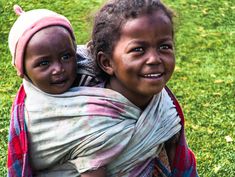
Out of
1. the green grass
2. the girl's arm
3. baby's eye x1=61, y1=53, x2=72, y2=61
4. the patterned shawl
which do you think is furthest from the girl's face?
the patterned shawl

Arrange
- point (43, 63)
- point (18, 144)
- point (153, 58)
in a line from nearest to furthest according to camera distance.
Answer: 1. point (153, 58)
2. point (43, 63)
3. point (18, 144)

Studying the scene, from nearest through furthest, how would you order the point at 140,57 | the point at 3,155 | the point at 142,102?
the point at 140,57 → the point at 142,102 → the point at 3,155

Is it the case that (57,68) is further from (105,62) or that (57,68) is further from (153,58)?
(153,58)

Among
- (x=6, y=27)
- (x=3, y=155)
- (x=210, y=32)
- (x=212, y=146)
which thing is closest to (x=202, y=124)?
(x=212, y=146)

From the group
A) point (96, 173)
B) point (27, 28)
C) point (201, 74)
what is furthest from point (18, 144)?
point (201, 74)

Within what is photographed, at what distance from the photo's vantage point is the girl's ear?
2.45 metres

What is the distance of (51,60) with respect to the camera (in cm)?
243

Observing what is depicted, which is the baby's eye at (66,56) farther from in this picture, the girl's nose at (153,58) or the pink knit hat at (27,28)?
the girl's nose at (153,58)

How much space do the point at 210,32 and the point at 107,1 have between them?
17.3 feet

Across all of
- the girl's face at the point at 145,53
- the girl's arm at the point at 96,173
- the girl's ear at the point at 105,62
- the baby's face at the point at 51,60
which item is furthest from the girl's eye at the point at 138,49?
the girl's arm at the point at 96,173

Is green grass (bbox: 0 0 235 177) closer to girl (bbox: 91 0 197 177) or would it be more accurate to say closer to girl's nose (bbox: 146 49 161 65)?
girl (bbox: 91 0 197 177)

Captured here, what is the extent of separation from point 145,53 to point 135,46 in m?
0.05

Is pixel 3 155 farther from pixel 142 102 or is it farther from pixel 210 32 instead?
pixel 210 32

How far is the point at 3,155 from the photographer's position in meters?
4.54
